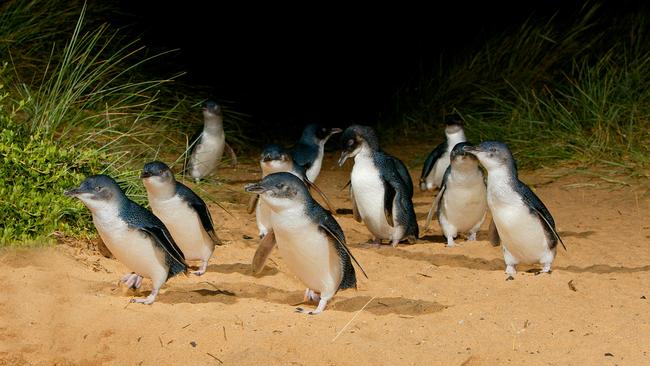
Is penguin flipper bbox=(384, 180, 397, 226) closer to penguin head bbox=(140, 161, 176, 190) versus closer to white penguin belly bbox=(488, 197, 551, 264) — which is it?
white penguin belly bbox=(488, 197, 551, 264)

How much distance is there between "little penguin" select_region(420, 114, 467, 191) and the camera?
8.38 m

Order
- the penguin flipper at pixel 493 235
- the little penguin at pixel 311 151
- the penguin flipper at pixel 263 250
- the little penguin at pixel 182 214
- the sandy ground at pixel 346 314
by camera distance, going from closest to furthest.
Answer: the sandy ground at pixel 346 314 < the penguin flipper at pixel 263 250 < the little penguin at pixel 182 214 < the penguin flipper at pixel 493 235 < the little penguin at pixel 311 151

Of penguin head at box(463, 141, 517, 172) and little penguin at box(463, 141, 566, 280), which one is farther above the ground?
penguin head at box(463, 141, 517, 172)

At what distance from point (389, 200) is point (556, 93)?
424 cm

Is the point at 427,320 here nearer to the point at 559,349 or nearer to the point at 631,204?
the point at 559,349

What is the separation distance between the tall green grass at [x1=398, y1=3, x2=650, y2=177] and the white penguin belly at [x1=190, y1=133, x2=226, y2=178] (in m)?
2.46

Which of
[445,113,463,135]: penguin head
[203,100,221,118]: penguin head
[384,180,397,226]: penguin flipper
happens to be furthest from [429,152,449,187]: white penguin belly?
[203,100,221,118]: penguin head

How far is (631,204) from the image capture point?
7707 millimetres

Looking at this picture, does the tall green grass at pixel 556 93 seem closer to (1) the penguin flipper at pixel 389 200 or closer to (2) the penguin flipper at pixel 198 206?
(1) the penguin flipper at pixel 389 200

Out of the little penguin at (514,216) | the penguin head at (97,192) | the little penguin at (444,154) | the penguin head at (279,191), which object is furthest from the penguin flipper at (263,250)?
the little penguin at (444,154)

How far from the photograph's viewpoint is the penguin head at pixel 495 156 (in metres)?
5.98

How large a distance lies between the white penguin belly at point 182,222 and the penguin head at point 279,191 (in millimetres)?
830

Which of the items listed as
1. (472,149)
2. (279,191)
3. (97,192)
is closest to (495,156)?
(472,149)

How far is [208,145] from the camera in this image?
853 cm
